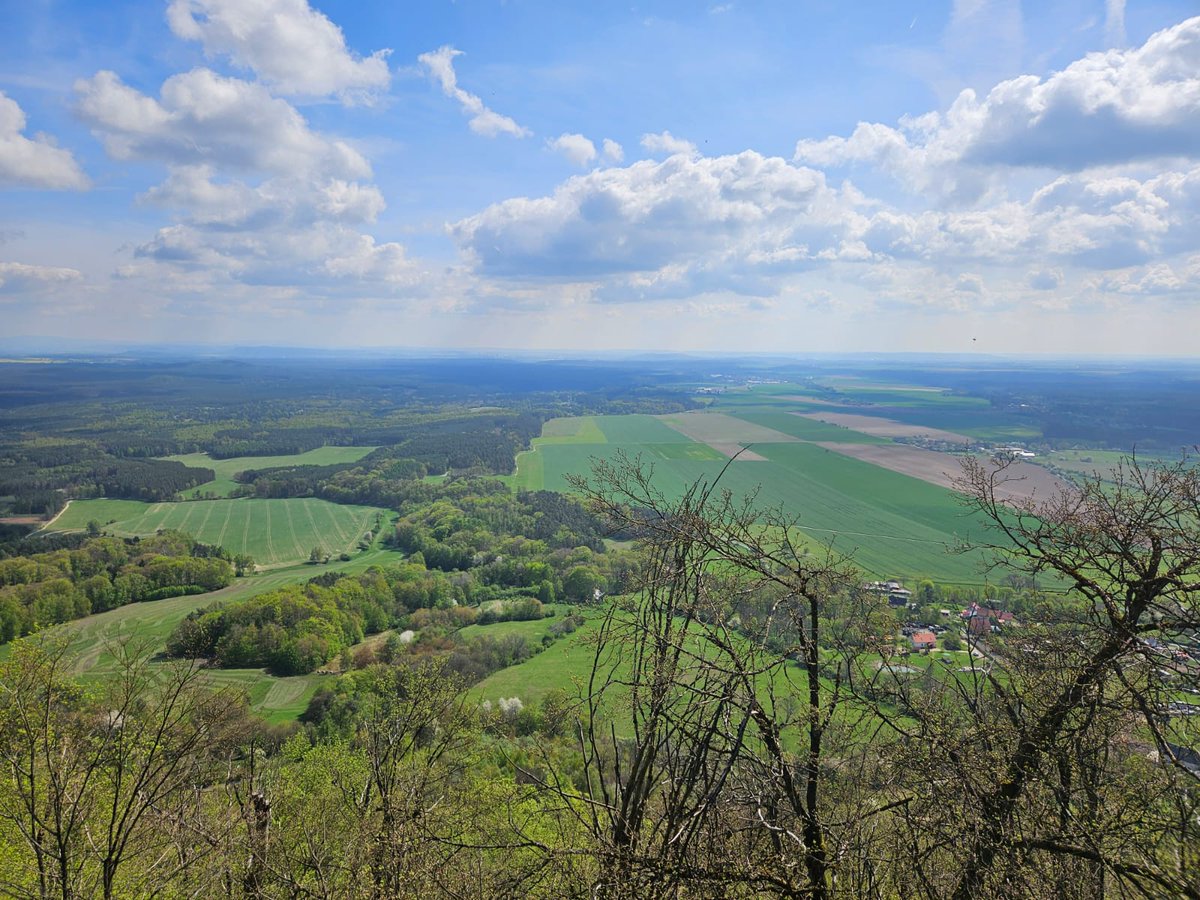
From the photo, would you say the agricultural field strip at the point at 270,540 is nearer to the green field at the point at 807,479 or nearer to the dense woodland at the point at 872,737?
the green field at the point at 807,479

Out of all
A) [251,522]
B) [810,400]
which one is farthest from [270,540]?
[810,400]

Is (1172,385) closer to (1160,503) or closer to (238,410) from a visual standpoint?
(1160,503)

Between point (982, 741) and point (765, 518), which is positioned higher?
point (765, 518)

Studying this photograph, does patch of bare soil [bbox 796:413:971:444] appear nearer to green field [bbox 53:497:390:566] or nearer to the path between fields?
green field [bbox 53:497:390:566]

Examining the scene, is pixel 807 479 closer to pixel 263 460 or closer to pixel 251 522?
pixel 251 522

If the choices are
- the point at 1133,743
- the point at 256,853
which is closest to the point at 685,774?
the point at 1133,743

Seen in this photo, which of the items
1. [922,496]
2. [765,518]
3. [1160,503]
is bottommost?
[922,496]

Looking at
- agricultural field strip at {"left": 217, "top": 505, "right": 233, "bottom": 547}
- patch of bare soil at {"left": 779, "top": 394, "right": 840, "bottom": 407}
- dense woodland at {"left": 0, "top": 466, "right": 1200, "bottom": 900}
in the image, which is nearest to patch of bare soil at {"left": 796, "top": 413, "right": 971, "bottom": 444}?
patch of bare soil at {"left": 779, "top": 394, "right": 840, "bottom": 407}
